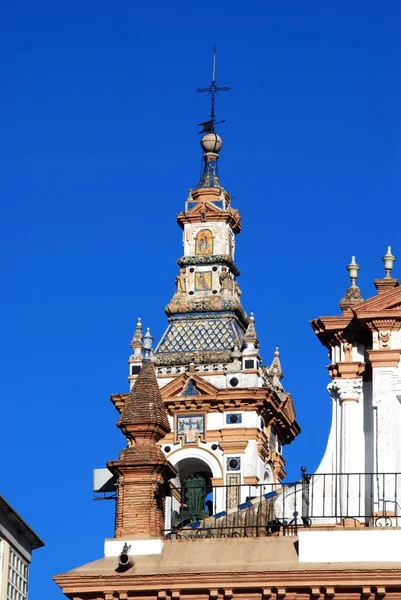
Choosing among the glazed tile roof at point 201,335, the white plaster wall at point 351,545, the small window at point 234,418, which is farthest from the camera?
the glazed tile roof at point 201,335

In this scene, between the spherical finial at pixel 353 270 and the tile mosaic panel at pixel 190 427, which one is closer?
the spherical finial at pixel 353 270

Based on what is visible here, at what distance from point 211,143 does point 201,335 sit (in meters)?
9.24

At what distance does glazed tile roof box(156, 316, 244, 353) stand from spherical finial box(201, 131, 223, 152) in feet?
27.4

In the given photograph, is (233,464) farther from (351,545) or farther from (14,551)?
(351,545)

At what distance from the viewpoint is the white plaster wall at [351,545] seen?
43625mm

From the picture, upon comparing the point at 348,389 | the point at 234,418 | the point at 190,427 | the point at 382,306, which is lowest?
the point at 348,389

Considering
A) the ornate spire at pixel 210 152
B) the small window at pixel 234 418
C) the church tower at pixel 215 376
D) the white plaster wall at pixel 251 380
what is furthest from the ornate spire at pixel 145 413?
the ornate spire at pixel 210 152

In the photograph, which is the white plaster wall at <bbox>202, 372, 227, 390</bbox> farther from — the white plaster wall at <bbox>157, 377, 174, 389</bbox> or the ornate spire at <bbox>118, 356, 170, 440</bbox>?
the ornate spire at <bbox>118, 356, 170, 440</bbox>

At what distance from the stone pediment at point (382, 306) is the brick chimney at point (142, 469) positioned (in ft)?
14.9

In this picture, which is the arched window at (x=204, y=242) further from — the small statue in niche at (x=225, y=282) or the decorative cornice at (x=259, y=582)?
the decorative cornice at (x=259, y=582)

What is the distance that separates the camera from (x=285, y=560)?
44.1 m

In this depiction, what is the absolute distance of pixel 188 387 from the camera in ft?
258

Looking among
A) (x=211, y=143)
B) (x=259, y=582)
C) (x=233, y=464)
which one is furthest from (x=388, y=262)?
(x=211, y=143)

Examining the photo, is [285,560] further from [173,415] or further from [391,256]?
[173,415]
